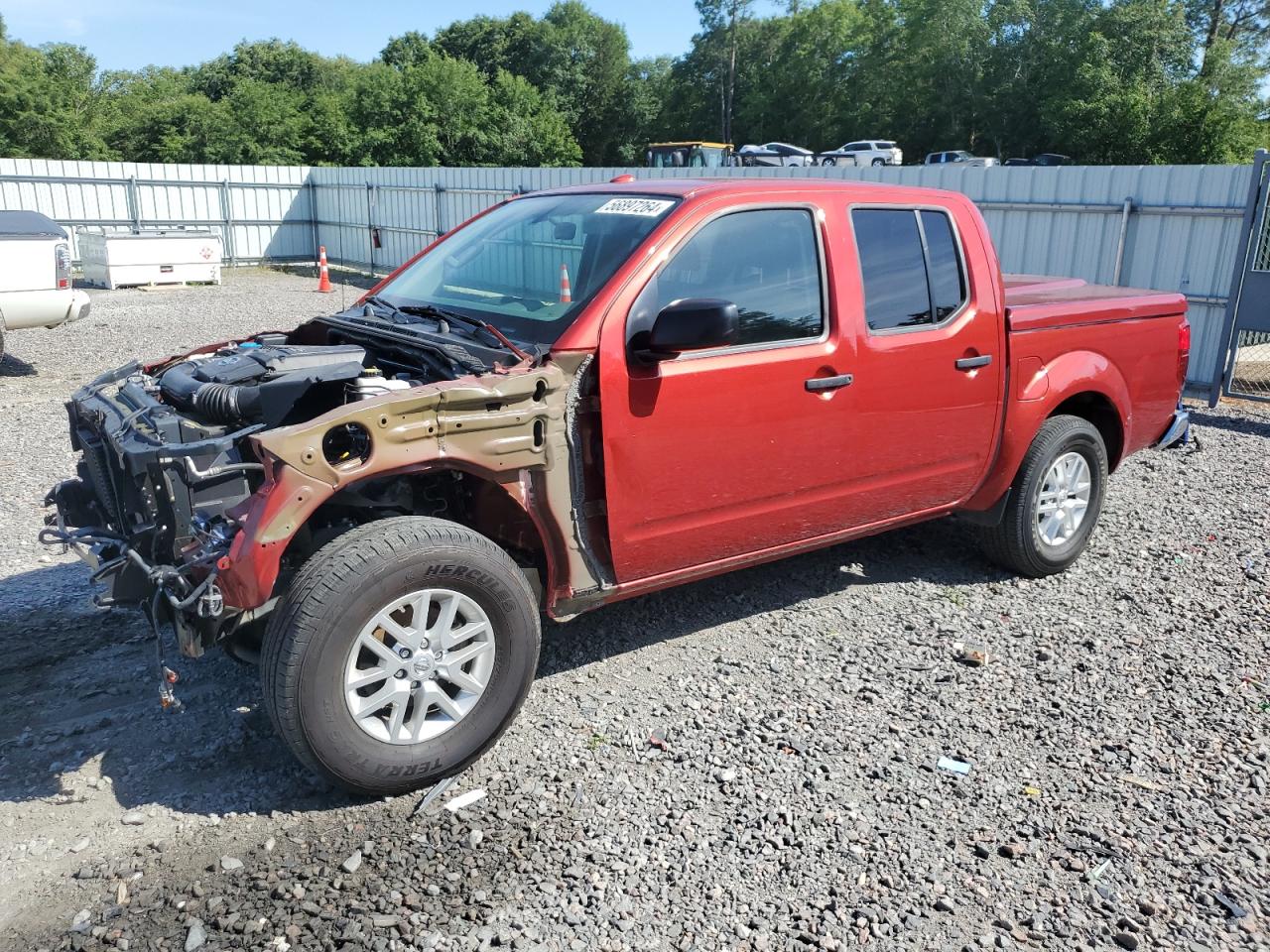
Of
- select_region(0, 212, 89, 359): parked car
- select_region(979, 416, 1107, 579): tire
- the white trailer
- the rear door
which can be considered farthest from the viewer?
the white trailer

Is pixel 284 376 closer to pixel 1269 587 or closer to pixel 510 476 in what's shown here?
pixel 510 476

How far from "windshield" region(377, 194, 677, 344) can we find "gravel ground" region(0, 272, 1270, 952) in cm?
154

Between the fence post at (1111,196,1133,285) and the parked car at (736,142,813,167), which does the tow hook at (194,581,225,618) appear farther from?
the parked car at (736,142,813,167)

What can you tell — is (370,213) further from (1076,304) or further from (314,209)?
(1076,304)

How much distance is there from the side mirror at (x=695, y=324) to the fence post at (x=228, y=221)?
23224 mm

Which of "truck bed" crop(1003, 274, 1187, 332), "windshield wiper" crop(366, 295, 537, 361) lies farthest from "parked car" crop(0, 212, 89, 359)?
"truck bed" crop(1003, 274, 1187, 332)

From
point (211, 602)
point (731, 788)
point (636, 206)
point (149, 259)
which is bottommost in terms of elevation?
point (731, 788)

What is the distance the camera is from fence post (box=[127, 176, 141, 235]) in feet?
76.0

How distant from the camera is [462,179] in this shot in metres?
20.0

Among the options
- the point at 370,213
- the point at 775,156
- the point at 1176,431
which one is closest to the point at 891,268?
the point at 1176,431

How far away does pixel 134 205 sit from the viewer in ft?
76.7

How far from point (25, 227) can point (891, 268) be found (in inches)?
394

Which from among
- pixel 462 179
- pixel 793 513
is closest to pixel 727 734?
pixel 793 513

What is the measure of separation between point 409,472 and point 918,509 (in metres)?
2.63
